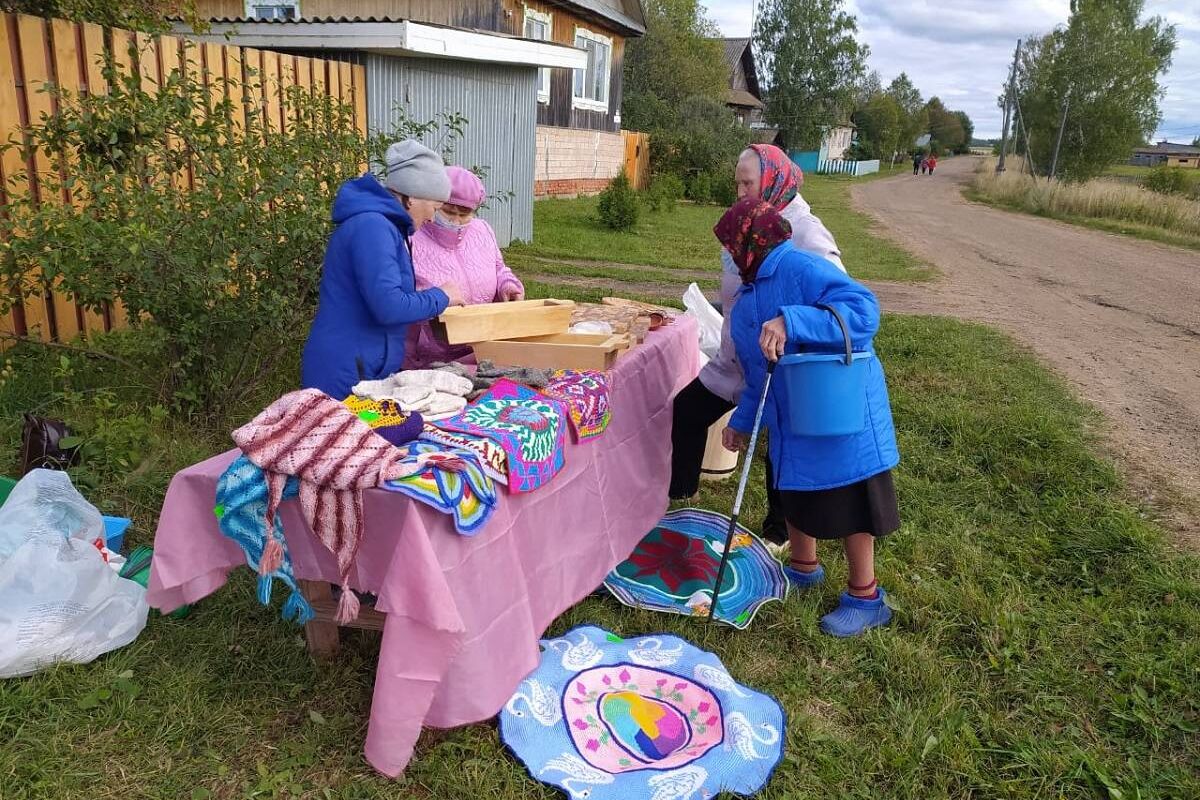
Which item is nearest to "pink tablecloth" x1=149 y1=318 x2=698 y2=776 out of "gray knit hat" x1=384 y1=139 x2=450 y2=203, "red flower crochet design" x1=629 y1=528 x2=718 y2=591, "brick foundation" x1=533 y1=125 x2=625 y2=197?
"red flower crochet design" x1=629 y1=528 x2=718 y2=591

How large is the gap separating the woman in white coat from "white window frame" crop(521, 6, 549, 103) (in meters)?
12.3

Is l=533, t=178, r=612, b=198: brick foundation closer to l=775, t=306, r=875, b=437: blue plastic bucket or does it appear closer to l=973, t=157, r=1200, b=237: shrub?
l=973, t=157, r=1200, b=237: shrub

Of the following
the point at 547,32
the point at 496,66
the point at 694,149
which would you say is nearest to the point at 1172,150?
the point at 694,149

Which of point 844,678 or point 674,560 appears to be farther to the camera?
point 674,560

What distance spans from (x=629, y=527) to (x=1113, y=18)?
125 ft

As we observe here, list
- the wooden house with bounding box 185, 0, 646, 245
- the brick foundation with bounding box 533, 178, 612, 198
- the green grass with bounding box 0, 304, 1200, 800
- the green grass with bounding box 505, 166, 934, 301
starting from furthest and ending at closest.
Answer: the brick foundation with bounding box 533, 178, 612, 198
the green grass with bounding box 505, 166, 934, 301
the wooden house with bounding box 185, 0, 646, 245
the green grass with bounding box 0, 304, 1200, 800

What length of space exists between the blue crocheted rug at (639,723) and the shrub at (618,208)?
42.4 ft

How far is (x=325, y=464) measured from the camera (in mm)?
2164

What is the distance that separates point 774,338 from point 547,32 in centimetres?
1544

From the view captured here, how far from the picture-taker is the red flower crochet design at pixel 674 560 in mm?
3615

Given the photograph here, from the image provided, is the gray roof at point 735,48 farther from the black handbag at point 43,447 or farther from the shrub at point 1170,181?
the black handbag at point 43,447

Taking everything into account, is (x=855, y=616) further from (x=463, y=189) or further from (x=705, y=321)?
(x=463, y=189)

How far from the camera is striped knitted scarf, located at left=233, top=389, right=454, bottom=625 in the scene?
216 centimetres

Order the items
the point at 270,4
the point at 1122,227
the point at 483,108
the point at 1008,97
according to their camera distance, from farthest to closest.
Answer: the point at 1008,97 < the point at 1122,227 < the point at 270,4 < the point at 483,108
